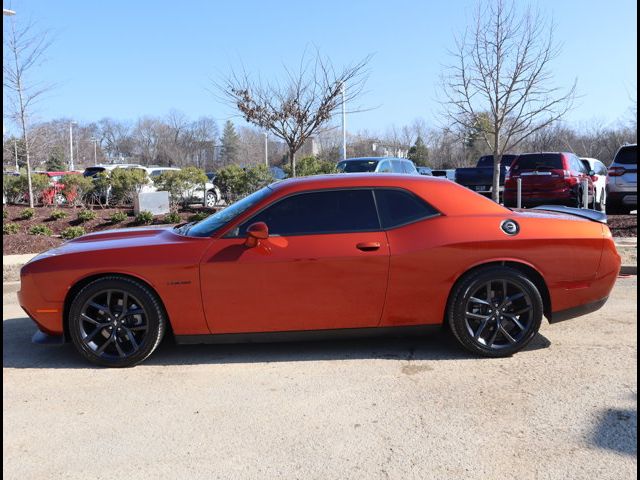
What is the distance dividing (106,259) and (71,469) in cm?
177

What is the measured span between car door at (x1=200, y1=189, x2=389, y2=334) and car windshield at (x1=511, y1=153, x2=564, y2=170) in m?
10.3

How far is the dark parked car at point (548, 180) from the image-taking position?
12984 mm

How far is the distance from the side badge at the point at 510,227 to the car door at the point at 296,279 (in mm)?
974

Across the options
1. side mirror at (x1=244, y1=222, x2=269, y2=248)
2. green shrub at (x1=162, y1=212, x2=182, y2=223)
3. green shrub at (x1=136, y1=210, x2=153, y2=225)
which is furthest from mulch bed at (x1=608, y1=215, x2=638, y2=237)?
green shrub at (x1=136, y1=210, x2=153, y2=225)

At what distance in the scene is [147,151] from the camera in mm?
68438

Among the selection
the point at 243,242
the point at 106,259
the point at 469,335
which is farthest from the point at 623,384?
the point at 106,259

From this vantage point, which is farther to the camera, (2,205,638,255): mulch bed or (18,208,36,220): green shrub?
(18,208,36,220): green shrub

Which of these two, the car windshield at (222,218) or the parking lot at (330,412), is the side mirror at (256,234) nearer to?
the car windshield at (222,218)

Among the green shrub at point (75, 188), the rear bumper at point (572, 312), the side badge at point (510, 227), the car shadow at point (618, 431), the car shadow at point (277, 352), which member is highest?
the green shrub at point (75, 188)

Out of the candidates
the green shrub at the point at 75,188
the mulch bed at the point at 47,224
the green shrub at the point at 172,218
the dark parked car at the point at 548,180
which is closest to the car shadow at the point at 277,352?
the mulch bed at the point at 47,224

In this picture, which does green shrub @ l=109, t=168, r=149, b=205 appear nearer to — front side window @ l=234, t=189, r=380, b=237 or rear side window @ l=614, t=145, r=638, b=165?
front side window @ l=234, t=189, r=380, b=237

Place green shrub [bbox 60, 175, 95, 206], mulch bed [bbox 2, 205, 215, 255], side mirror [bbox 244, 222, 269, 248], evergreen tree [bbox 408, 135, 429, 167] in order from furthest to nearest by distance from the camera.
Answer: evergreen tree [bbox 408, 135, 429, 167] → green shrub [bbox 60, 175, 95, 206] → mulch bed [bbox 2, 205, 215, 255] → side mirror [bbox 244, 222, 269, 248]

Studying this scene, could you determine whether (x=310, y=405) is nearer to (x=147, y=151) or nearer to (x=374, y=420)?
(x=374, y=420)

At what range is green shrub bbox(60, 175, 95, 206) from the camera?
Result: 15.7 metres
